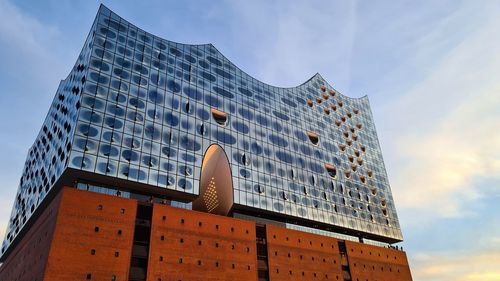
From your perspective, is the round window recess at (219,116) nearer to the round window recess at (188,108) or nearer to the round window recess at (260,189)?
the round window recess at (188,108)

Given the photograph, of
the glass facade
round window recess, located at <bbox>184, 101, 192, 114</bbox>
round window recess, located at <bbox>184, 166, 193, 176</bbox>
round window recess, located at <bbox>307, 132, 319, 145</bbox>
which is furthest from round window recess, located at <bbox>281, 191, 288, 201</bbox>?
round window recess, located at <bbox>184, 101, 192, 114</bbox>

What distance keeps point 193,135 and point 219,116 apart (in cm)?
511

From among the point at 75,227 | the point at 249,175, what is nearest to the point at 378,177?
the point at 249,175

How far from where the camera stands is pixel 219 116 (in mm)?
43875

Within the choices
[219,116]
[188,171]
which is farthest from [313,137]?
[188,171]

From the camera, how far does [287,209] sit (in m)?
43.7

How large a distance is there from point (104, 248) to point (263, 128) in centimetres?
2429

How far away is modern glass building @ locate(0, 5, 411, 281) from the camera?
1340 inches

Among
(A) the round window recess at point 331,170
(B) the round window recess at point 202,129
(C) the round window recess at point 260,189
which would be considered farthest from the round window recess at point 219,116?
(A) the round window recess at point 331,170

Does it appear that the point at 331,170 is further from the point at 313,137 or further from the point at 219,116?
the point at 219,116

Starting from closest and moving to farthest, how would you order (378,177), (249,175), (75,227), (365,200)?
(75,227) → (249,175) → (365,200) → (378,177)

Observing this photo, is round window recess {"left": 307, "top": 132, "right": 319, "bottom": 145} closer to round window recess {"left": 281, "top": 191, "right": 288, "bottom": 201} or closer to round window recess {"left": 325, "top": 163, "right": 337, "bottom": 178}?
round window recess {"left": 325, "top": 163, "right": 337, "bottom": 178}

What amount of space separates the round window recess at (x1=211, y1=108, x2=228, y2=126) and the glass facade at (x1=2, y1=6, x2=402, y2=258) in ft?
0.39

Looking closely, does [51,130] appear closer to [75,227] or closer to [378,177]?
[75,227]
